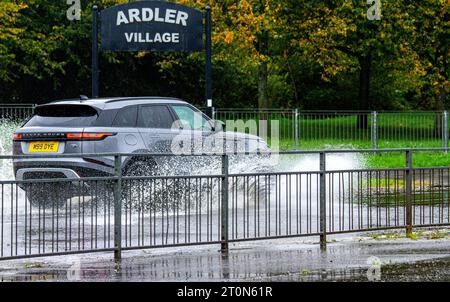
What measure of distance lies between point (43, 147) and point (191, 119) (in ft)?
9.22

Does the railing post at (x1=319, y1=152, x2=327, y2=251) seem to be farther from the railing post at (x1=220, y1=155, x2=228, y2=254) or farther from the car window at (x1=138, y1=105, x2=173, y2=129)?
the car window at (x1=138, y1=105, x2=173, y2=129)

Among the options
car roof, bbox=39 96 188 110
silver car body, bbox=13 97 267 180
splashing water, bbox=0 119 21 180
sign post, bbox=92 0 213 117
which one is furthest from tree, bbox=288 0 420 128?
car roof, bbox=39 96 188 110

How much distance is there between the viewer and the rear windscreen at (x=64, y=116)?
17672 mm

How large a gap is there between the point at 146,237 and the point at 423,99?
56.1 m

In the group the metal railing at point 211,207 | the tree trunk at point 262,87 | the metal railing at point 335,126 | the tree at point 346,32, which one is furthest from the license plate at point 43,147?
the tree trunk at point 262,87

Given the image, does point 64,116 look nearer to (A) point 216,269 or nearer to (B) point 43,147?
(B) point 43,147

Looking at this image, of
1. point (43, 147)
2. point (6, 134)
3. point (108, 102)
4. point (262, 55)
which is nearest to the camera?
point (43, 147)

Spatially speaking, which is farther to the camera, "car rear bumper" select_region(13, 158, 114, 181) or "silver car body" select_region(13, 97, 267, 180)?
"silver car body" select_region(13, 97, 267, 180)

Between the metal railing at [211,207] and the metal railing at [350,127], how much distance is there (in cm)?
1837

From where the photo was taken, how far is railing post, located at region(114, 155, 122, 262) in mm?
12156

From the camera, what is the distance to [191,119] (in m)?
19.1

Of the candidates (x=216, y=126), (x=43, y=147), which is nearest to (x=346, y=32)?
(x=216, y=126)
